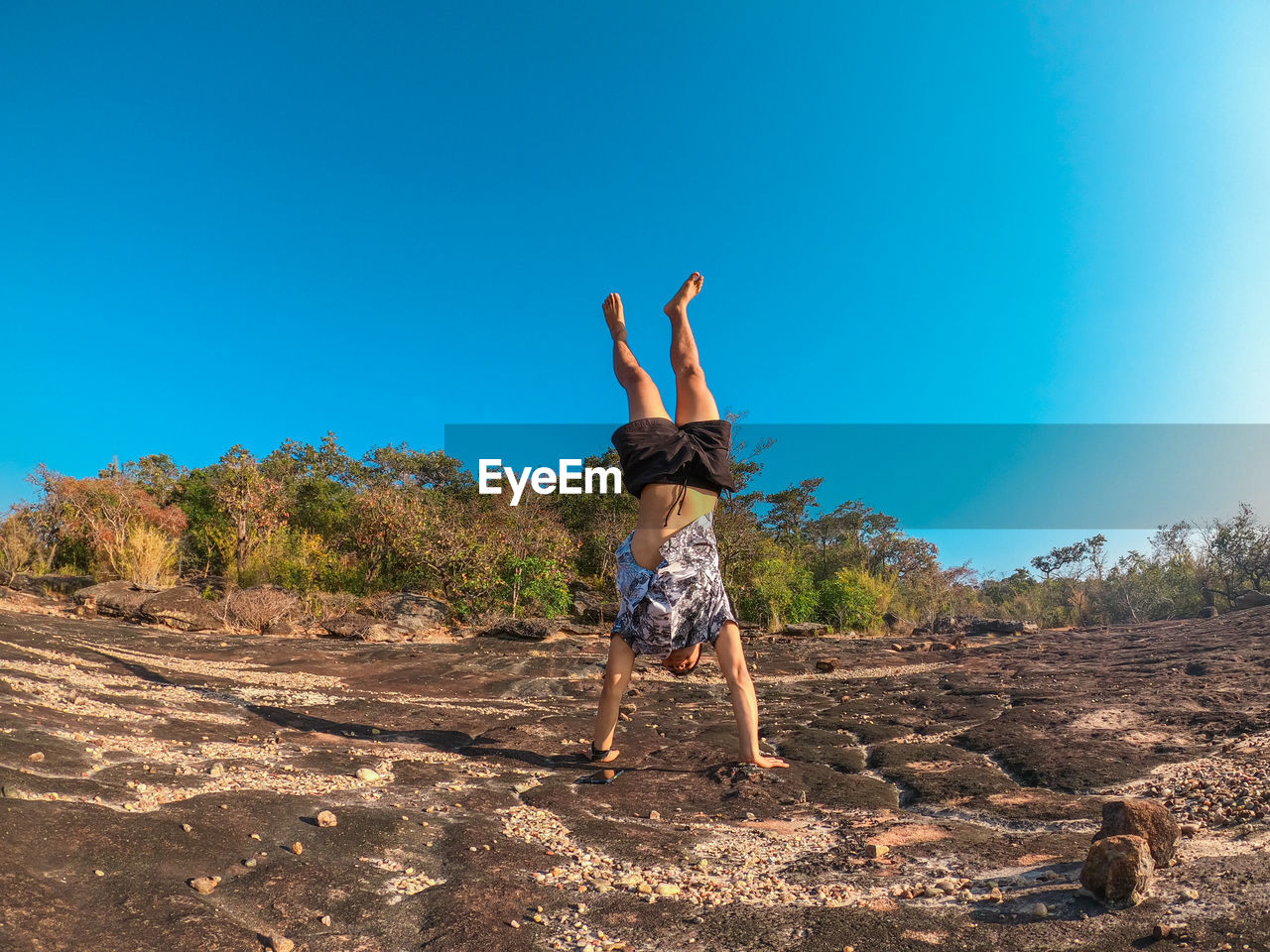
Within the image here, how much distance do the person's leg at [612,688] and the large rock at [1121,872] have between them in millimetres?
2180

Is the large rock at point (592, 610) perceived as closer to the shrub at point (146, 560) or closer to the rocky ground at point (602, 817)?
the shrub at point (146, 560)

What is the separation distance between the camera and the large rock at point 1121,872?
1780mm

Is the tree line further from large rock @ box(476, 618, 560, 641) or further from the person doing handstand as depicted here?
the person doing handstand

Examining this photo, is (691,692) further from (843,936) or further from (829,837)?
(843,936)

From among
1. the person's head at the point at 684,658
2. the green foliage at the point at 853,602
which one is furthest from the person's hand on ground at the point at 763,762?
the green foliage at the point at 853,602

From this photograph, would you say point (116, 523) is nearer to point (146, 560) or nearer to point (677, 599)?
point (146, 560)

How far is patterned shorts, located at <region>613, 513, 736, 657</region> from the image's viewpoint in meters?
3.62

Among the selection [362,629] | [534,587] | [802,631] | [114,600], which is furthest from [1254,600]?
[114,600]

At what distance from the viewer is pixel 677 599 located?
362 centimetres

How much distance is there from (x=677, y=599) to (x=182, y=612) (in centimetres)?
1124

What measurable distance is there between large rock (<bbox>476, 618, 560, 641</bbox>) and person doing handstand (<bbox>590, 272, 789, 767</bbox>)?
8.83 metres

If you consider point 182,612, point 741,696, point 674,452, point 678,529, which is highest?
point 674,452

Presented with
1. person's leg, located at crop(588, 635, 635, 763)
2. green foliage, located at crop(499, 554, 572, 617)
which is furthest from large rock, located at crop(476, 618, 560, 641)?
person's leg, located at crop(588, 635, 635, 763)

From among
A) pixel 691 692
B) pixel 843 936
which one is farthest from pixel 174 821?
pixel 691 692
